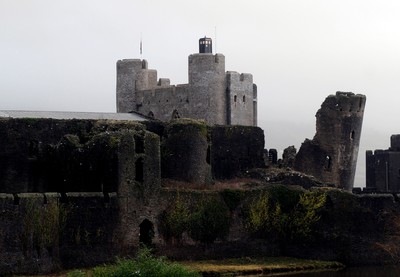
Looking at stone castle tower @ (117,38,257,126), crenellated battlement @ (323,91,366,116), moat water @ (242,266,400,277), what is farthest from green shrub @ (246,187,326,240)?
stone castle tower @ (117,38,257,126)

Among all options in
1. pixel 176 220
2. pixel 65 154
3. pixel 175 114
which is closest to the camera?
pixel 176 220

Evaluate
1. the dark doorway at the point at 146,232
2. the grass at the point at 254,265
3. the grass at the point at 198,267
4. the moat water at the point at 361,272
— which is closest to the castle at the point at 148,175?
Result: the dark doorway at the point at 146,232

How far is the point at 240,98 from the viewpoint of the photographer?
8581 centimetres

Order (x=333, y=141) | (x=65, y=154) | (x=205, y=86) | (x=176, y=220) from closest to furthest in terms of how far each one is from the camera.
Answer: (x=176, y=220) < (x=65, y=154) < (x=333, y=141) < (x=205, y=86)

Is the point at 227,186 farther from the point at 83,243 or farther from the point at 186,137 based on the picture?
the point at 83,243

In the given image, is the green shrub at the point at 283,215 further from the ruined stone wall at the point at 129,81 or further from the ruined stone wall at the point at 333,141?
the ruined stone wall at the point at 129,81

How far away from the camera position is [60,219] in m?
60.8

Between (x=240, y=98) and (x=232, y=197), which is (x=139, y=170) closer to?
(x=232, y=197)

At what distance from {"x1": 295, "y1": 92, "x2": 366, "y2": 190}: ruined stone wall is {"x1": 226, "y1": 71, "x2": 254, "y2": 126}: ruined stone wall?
6.64m

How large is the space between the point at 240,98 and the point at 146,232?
76.1ft

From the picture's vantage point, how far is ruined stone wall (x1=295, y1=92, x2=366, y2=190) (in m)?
79.8

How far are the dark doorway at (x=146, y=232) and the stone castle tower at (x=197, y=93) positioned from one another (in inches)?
781

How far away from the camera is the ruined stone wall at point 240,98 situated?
8500 cm

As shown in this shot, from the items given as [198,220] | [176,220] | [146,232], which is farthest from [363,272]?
[146,232]
